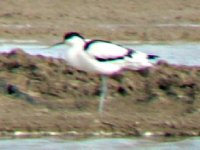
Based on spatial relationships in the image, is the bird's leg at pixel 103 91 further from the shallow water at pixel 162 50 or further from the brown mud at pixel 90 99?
the shallow water at pixel 162 50

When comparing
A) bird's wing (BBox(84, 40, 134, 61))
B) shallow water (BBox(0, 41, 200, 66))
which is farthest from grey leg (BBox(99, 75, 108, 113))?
shallow water (BBox(0, 41, 200, 66))

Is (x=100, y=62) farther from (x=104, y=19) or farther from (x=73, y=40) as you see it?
(x=104, y=19)

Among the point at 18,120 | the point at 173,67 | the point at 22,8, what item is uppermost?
the point at 22,8

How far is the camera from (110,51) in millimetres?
8711

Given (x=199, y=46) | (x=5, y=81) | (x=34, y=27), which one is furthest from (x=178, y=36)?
(x=5, y=81)

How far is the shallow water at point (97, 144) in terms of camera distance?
24.6 ft

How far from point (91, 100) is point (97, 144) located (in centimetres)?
110

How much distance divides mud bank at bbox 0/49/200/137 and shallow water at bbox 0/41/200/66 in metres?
1.69

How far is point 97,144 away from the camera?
300 inches

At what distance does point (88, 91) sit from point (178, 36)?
4.75m

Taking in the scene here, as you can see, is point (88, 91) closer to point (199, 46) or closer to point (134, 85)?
point (134, 85)

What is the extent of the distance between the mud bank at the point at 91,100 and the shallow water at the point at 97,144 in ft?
0.70

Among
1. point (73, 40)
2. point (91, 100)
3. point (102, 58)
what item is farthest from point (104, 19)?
point (91, 100)

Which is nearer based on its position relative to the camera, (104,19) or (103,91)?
(103,91)
